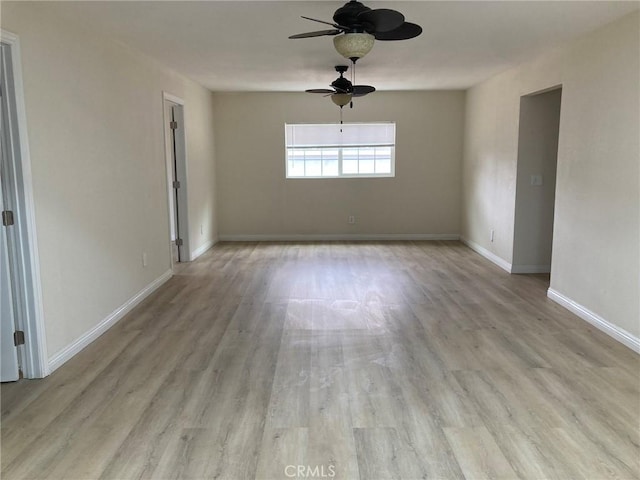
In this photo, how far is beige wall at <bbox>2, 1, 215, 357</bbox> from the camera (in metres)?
2.98

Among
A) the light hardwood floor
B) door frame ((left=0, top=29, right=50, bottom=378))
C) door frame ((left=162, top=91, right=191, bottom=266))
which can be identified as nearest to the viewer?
the light hardwood floor

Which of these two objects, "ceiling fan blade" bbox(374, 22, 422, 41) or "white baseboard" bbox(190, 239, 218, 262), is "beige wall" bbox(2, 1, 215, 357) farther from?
"ceiling fan blade" bbox(374, 22, 422, 41)

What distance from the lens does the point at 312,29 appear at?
3.71 meters

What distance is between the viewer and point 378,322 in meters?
3.94

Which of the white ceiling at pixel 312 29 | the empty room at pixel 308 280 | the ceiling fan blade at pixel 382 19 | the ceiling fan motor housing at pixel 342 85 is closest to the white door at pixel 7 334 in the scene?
the empty room at pixel 308 280

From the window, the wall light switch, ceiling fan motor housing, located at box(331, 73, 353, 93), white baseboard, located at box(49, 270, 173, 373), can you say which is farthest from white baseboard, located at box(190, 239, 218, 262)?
the wall light switch

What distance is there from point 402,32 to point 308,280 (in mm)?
3101

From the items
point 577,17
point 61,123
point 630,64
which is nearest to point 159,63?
point 61,123

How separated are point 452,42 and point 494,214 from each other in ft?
9.21

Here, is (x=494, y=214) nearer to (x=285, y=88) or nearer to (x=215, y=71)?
(x=285, y=88)

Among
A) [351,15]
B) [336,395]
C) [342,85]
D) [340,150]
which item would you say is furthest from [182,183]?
[336,395]

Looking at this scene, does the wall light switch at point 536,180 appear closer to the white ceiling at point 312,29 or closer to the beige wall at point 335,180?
the white ceiling at point 312,29

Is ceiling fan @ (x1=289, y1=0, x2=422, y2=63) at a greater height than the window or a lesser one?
greater

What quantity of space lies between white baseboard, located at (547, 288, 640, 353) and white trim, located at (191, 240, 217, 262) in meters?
4.52
